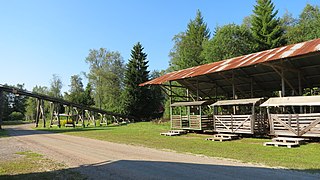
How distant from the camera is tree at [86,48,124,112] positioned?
2203 inches

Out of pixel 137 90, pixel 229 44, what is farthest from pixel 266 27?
pixel 137 90

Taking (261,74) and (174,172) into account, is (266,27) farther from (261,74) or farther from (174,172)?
(174,172)

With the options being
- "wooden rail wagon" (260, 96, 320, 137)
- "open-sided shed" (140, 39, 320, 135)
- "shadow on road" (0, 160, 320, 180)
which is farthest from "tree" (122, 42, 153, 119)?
"shadow on road" (0, 160, 320, 180)

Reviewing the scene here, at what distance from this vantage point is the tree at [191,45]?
42156 millimetres

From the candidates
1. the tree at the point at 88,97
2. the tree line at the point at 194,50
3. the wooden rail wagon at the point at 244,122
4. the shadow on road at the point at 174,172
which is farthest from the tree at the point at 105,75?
the shadow on road at the point at 174,172

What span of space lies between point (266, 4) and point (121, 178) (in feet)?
126

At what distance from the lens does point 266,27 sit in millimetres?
38000

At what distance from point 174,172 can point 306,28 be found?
117 feet

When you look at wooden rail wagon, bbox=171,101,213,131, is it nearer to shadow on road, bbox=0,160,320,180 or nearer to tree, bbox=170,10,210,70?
shadow on road, bbox=0,160,320,180

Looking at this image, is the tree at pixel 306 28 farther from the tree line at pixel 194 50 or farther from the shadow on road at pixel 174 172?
the shadow on road at pixel 174 172

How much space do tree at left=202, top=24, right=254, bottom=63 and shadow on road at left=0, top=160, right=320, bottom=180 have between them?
26.2 m

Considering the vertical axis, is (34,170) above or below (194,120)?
below

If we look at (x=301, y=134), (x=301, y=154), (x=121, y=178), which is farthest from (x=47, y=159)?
(x=301, y=134)

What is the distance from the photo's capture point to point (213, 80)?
23.2 meters
